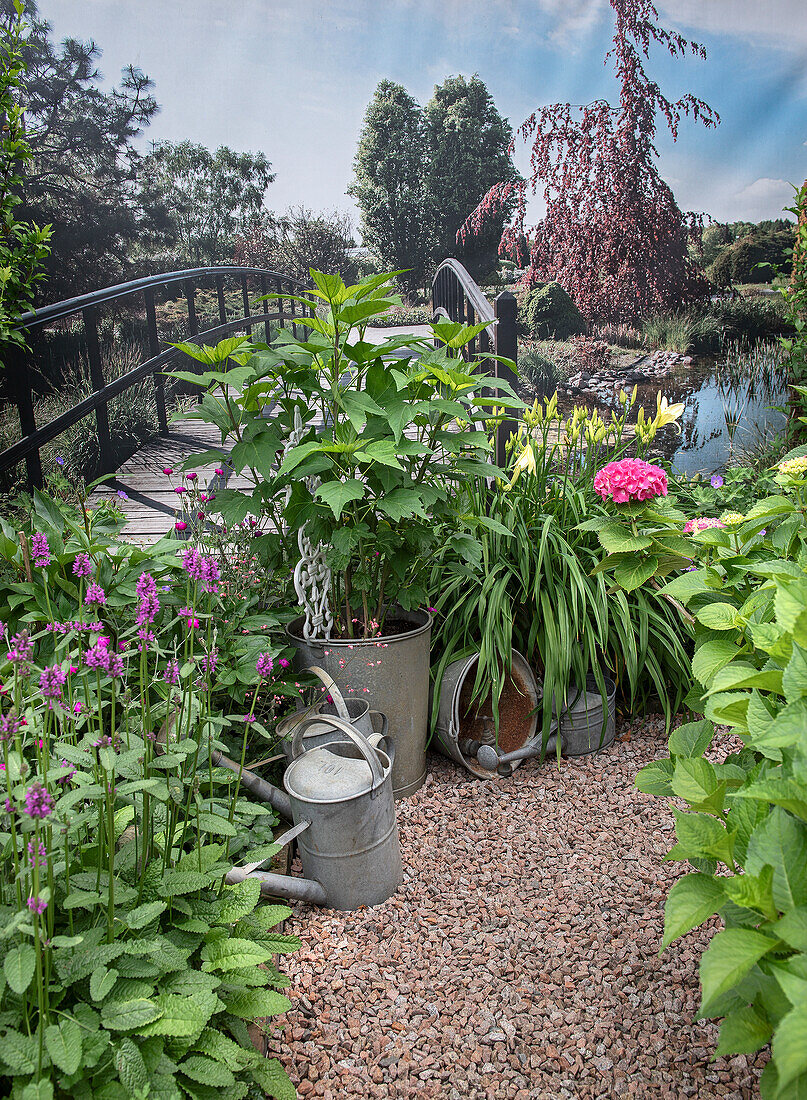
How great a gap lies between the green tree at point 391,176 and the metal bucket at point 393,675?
2.04 metres

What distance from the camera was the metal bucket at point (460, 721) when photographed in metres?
1.82

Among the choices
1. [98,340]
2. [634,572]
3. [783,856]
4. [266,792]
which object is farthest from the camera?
[98,340]

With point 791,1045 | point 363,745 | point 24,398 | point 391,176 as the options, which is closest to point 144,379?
point 24,398

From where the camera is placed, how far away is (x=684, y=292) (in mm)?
3447

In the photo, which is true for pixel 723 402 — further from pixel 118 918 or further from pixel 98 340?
pixel 118 918

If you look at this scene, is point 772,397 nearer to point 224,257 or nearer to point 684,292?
point 684,292

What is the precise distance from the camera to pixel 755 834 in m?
0.56

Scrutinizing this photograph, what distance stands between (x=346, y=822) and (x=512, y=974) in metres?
0.38

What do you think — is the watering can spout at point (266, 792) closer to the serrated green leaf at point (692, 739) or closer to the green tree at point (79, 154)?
the serrated green leaf at point (692, 739)

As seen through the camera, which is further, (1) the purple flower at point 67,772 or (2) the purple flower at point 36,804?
(1) the purple flower at point 67,772

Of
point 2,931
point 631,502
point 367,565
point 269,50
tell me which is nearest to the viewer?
point 2,931

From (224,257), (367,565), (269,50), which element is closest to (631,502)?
(367,565)

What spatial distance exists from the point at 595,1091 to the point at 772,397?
3.38 m

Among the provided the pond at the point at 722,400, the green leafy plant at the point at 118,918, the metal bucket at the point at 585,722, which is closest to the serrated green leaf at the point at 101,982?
the green leafy plant at the point at 118,918
